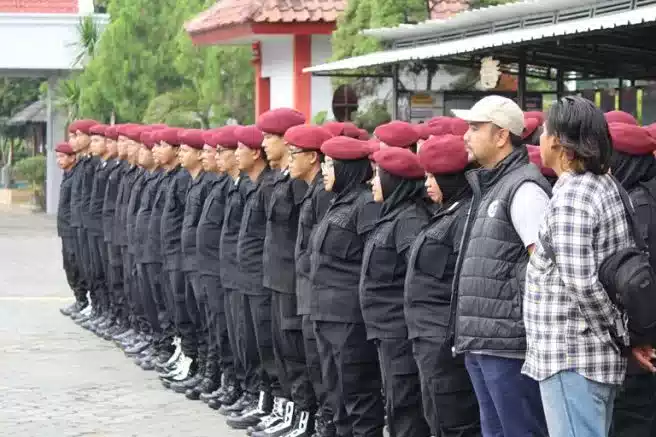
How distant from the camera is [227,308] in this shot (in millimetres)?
10211

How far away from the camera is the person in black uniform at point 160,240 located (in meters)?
11.9

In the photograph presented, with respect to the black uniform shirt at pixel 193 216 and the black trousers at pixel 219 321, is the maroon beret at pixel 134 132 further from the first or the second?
the black trousers at pixel 219 321

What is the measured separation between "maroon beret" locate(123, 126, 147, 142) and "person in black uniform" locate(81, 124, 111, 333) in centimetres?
72

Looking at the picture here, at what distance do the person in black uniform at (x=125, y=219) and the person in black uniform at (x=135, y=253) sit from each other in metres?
0.04

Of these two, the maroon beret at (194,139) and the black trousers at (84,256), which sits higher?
the maroon beret at (194,139)

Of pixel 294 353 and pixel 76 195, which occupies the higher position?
pixel 76 195

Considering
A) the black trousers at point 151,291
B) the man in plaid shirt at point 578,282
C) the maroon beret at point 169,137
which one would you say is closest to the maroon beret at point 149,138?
the maroon beret at point 169,137

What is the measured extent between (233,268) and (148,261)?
92.1 inches

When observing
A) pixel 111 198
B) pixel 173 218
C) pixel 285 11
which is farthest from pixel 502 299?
pixel 285 11

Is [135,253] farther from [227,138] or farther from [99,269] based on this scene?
[227,138]

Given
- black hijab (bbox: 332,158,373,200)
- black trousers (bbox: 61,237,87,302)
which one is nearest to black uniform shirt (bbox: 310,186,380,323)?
black hijab (bbox: 332,158,373,200)

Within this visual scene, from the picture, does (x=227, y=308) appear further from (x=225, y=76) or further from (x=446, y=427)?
(x=225, y=76)

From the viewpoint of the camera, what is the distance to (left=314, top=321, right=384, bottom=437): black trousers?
791cm

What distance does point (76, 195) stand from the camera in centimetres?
1521
